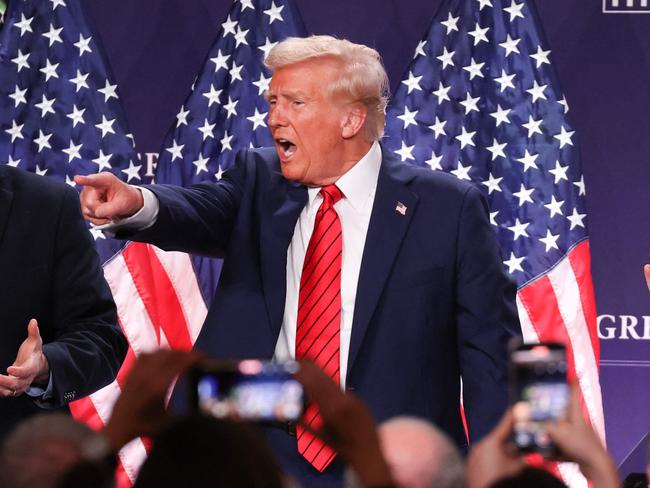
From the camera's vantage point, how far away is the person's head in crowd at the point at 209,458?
157 centimetres

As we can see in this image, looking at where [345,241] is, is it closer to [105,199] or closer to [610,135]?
[105,199]

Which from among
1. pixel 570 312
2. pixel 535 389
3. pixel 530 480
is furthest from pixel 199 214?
pixel 530 480

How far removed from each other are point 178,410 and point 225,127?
172cm

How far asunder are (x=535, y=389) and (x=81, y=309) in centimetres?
190

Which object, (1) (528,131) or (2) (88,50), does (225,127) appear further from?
(1) (528,131)

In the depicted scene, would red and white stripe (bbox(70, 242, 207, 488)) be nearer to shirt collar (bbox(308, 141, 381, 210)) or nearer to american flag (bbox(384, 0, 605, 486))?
american flag (bbox(384, 0, 605, 486))

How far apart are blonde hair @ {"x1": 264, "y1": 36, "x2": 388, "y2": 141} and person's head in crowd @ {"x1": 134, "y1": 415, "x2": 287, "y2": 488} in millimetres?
2319

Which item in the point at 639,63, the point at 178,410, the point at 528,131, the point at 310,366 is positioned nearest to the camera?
the point at 310,366

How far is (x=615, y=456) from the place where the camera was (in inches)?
216

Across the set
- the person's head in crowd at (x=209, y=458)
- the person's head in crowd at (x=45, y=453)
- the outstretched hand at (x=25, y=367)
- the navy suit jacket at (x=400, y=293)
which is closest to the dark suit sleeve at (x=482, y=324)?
the navy suit jacket at (x=400, y=293)

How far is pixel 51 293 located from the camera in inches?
140

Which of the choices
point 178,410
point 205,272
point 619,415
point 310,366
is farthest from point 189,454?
point 619,415

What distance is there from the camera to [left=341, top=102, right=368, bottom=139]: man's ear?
12.8 ft

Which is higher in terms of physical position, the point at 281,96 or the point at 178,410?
the point at 281,96
